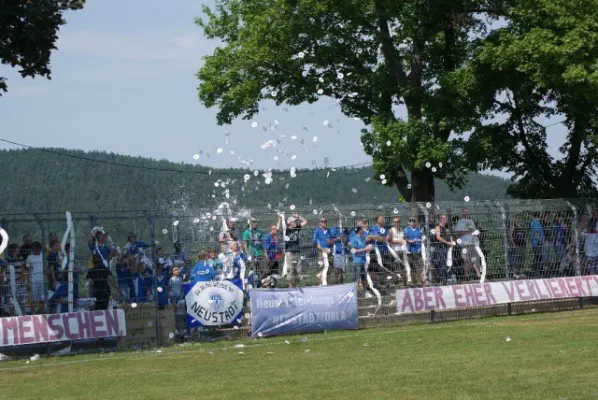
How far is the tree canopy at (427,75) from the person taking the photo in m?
31.5

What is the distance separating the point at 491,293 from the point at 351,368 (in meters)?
10.2

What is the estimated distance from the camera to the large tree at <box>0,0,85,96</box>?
870 inches

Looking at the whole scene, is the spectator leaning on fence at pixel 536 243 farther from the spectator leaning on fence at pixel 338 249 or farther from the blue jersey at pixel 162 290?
the blue jersey at pixel 162 290

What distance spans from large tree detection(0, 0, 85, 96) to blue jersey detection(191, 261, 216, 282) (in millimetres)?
5436

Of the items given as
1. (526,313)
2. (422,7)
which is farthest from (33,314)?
(422,7)

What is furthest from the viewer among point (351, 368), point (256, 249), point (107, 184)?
point (107, 184)

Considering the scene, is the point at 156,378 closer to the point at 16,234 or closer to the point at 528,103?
the point at 16,234

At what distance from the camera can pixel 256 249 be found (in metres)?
22.4

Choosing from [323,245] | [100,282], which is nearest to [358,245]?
[323,245]

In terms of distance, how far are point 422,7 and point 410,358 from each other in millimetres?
20435

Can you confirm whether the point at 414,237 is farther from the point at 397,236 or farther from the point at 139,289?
the point at 139,289

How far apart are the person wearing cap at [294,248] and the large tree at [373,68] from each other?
38.5ft

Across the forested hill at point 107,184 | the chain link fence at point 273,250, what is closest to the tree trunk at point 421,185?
the chain link fence at point 273,250

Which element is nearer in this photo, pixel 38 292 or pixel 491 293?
pixel 38 292
